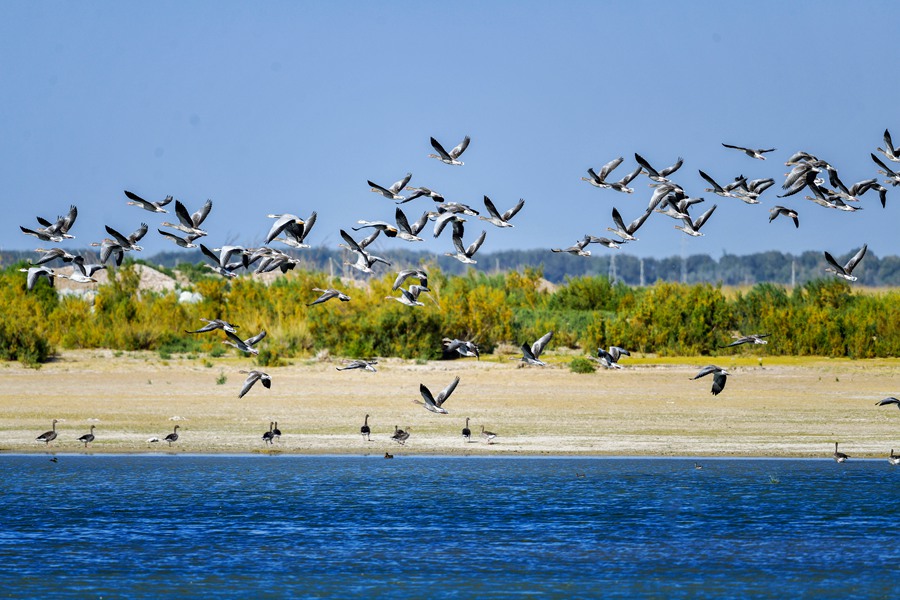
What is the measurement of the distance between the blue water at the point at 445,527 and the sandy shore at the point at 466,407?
121 cm

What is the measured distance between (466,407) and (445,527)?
11148 millimetres

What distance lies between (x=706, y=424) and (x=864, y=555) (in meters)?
10.2

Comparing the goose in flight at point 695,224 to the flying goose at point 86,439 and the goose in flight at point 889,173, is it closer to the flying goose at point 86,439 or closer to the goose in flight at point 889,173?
the goose in flight at point 889,173

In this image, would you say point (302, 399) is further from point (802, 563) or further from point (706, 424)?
point (802, 563)

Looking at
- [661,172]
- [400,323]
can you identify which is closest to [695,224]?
[661,172]

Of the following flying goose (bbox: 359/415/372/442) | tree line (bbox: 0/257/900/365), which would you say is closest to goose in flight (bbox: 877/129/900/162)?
flying goose (bbox: 359/415/372/442)

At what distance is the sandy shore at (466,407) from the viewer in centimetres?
2267

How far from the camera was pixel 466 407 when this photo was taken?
1094 inches

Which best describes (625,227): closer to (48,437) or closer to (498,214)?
(498,214)

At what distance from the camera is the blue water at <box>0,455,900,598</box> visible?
13.5 meters

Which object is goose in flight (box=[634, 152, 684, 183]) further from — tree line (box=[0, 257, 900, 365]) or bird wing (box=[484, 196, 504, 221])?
tree line (box=[0, 257, 900, 365])

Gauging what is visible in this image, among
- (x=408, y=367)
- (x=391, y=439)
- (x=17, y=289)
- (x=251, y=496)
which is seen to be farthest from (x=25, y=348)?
(x=251, y=496)

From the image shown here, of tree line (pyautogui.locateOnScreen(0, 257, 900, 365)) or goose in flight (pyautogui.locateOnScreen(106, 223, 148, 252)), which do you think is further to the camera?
tree line (pyautogui.locateOnScreen(0, 257, 900, 365))

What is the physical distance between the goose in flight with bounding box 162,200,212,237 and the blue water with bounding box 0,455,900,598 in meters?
3.71
